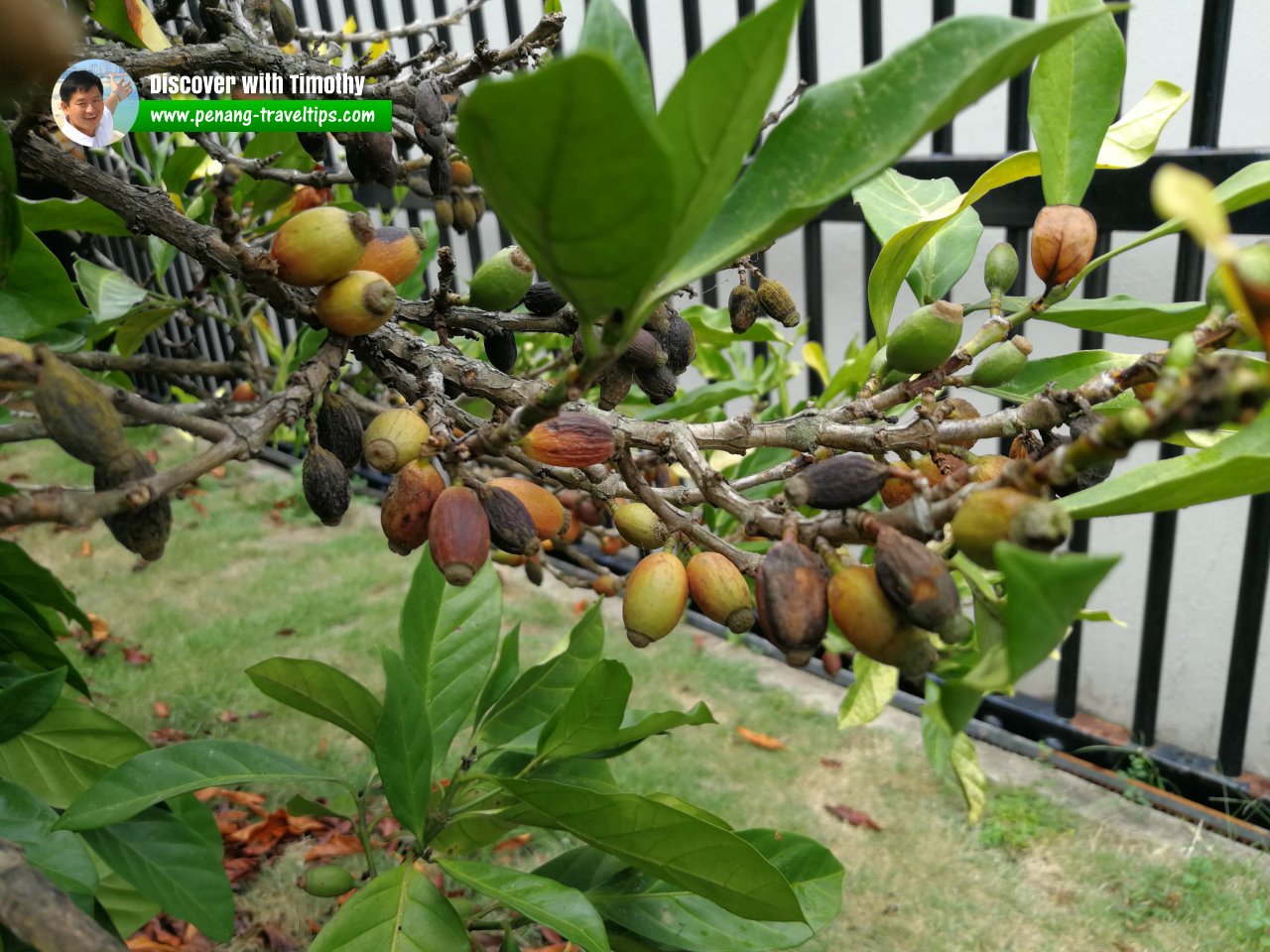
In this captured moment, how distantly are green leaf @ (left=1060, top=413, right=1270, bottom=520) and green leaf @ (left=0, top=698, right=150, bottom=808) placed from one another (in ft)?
3.17

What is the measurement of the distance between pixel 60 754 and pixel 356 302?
2.36 feet

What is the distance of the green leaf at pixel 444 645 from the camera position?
1046 mm

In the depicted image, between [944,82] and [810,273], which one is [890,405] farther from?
[810,273]

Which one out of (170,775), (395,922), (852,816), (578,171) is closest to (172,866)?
(170,775)

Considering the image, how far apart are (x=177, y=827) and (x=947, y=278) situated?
0.88 m

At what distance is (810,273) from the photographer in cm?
242

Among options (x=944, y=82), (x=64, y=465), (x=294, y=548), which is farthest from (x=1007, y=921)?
(x=64, y=465)

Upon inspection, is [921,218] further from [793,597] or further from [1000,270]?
[793,597]

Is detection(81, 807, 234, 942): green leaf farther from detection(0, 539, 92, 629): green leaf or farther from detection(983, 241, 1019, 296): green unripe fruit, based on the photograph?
detection(983, 241, 1019, 296): green unripe fruit

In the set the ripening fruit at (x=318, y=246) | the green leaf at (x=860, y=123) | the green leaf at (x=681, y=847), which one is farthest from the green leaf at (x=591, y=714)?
the green leaf at (x=860, y=123)

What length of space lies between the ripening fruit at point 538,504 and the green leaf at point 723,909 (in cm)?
48

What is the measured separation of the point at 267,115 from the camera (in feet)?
2.73

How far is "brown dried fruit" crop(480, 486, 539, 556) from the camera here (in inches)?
20.2

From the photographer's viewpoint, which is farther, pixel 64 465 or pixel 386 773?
pixel 64 465
